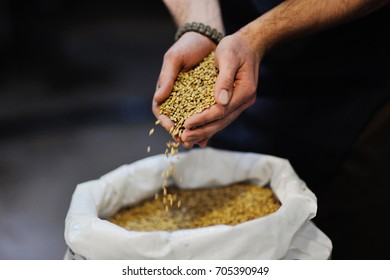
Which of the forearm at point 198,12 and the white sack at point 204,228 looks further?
the forearm at point 198,12

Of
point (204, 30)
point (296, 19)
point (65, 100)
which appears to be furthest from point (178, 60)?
point (65, 100)

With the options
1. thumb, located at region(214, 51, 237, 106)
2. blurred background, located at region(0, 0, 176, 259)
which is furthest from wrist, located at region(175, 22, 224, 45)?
blurred background, located at region(0, 0, 176, 259)

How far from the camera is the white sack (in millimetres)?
632

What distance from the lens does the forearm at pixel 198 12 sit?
2.74 feet

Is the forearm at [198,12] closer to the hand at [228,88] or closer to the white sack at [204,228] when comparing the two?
the hand at [228,88]

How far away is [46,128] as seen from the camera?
135cm

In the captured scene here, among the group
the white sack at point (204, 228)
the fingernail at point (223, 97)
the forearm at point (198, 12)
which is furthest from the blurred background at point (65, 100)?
the fingernail at point (223, 97)

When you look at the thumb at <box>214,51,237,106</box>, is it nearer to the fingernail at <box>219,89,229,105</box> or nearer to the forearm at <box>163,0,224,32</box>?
the fingernail at <box>219,89,229,105</box>

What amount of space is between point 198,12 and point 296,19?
20 centimetres

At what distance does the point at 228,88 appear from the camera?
2.14 feet

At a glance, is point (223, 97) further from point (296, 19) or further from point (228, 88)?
point (296, 19)

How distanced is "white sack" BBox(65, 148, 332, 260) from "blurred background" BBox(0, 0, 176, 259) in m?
0.31

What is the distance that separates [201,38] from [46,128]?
2.47 feet
